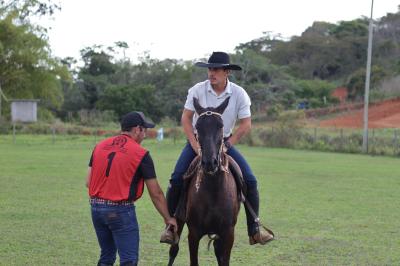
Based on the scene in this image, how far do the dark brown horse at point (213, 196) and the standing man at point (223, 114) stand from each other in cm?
23

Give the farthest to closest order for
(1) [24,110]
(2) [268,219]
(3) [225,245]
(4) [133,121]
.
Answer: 1. (1) [24,110]
2. (2) [268,219]
3. (3) [225,245]
4. (4) [133,121]

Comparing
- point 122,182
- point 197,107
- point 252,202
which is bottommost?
point 252,202


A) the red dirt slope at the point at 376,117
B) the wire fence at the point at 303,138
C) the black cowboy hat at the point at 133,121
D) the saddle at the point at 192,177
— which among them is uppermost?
the black cowboy hat at the point at 133,121

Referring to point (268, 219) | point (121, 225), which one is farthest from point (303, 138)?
point (121, 225)

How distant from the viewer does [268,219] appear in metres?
13.0

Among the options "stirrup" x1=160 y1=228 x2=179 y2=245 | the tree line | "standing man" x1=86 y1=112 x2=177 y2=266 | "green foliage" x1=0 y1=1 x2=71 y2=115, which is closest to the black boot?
"stirrup" x1=160 y1=228 x2=179 y2=245

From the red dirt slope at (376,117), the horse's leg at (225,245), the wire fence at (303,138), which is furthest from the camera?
the red dirt slope at (376,117)

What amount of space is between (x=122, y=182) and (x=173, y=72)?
65.2m

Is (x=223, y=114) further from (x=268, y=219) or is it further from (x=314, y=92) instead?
(x=314, y=92)

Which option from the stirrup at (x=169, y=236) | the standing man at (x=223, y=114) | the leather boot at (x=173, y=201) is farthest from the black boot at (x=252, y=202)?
the stirrup at (x=169, y=236)

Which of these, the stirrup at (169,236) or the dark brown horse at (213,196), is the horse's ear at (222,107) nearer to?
the dark brown horse at (213,196)

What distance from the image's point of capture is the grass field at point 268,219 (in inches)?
370

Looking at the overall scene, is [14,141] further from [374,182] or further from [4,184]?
[374,182]

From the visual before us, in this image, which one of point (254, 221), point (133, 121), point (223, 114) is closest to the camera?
point (133, 121)
